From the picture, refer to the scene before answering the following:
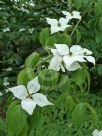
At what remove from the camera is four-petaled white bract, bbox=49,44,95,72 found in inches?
50.0

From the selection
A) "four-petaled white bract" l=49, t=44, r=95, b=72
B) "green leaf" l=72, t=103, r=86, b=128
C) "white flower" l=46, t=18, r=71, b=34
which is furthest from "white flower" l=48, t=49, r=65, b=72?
"white flower" l=46, t=18, r=71, b=34

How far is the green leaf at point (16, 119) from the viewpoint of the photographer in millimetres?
1180

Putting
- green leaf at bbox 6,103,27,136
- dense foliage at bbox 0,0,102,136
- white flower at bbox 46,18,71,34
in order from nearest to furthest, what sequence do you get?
1. green leaf at bbox 6,103,27,136
2. white flower at bbox 46,18,71,34
3. dense foliage at bbox 0,0,102,136

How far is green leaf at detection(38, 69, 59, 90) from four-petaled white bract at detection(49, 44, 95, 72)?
0.03 meters

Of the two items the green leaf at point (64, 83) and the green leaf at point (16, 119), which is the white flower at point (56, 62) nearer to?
the green leaf at point (64, 83)

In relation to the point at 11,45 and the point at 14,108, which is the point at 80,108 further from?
the point at 11,45

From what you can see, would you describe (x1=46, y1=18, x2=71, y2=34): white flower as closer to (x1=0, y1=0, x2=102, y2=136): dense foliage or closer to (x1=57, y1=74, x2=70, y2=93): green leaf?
(x1=0, y1=0, x2=102, y2=136): dense foliage

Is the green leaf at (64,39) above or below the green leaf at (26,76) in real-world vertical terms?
above

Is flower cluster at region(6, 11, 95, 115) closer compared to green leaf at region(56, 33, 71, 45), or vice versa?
flower cluster at region(6, 11, 95, 115)

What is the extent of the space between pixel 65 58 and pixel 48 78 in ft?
0.34

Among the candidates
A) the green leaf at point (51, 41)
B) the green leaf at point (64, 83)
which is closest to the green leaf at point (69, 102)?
the green leaf at point (64, 83)

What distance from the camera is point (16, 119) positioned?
1182 mm

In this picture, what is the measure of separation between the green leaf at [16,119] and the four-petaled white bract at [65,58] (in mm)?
163

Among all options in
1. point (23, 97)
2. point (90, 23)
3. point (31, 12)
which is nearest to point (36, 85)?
point (23, 97)
